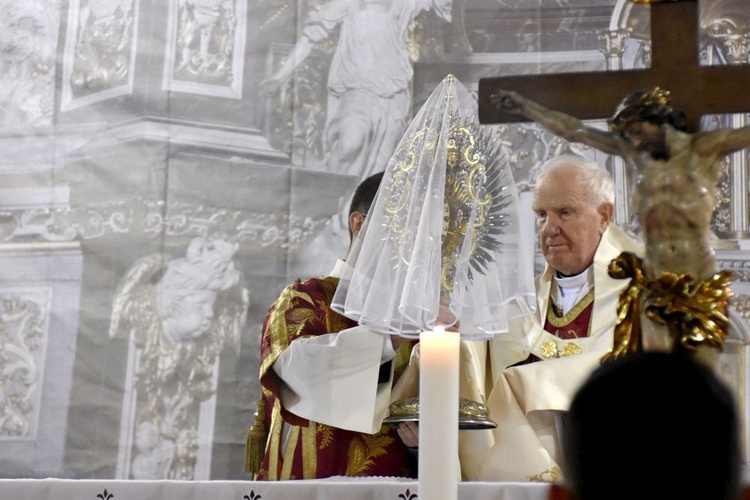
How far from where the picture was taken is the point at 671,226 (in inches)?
73.6

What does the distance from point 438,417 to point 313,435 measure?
1.69 metres

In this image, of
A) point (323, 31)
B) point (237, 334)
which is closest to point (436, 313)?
point (237, 334)

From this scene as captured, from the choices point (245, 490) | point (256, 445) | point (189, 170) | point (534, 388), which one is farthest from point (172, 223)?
point (245, 490)

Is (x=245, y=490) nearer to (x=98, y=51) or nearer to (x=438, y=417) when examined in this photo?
(x=438, y=417)

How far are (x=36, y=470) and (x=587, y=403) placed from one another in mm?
5462

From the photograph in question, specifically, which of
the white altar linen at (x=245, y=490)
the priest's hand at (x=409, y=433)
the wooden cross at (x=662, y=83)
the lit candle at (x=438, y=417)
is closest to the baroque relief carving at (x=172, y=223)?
the priest's hand at (x=409, y=433)

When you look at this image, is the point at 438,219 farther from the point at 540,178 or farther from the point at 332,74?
the point at 332,74

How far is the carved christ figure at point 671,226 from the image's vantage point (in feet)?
6.06

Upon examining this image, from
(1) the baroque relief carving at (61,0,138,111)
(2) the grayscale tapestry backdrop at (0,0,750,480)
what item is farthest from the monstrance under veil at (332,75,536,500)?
(1) the baroque relief carving at (61,0,138,111)

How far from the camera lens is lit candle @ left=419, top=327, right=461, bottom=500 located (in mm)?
1562

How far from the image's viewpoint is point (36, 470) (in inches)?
229

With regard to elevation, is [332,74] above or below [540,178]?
above

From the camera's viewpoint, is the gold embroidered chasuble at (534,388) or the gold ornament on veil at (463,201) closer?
the gold ornament on veil at (463,201)

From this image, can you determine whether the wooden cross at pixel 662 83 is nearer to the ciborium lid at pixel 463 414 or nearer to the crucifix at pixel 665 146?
the crucifix at pixel 665 146
